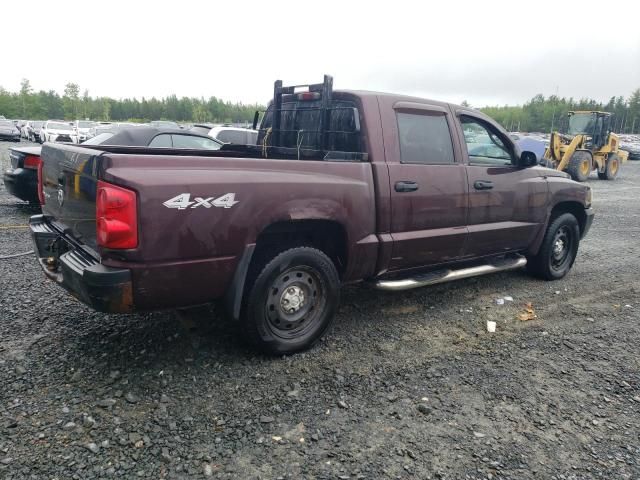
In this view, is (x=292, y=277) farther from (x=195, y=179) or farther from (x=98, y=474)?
(x=98, y=474)

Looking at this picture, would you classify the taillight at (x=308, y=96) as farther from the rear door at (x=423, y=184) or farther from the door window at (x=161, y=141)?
the door window at (x=161, y=141)

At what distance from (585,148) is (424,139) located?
18.1 m

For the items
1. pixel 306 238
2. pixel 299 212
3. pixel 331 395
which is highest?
pixel 299 212

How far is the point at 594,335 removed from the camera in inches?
164

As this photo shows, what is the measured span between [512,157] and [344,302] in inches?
90.0

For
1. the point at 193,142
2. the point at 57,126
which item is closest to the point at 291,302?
the point at 193,142

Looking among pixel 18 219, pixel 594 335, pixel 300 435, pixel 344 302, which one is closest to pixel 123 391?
pixel 300 435

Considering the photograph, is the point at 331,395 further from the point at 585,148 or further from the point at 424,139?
the point at 585,148

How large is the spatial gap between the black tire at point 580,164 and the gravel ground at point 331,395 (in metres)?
15.5

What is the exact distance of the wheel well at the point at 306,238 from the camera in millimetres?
3449

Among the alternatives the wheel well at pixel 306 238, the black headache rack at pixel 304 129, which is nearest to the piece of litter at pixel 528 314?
the wheel well at pixel 306 238

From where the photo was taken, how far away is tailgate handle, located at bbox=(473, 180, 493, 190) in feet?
14.8

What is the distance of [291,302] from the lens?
11.6 feet

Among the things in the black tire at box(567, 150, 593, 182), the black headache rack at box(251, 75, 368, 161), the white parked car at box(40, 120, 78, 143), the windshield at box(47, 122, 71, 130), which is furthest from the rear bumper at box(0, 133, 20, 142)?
the black headache rack at box(251, 75, 368, 161)
